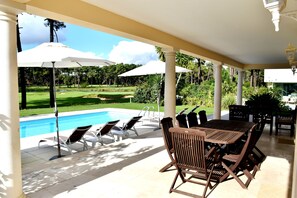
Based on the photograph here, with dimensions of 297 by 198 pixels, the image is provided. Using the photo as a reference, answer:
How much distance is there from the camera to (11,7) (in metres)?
3.08

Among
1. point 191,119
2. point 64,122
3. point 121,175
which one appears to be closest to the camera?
point 121,175

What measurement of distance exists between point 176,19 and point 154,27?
3.09 ft

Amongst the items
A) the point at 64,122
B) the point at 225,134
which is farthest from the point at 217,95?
the point at 64,122

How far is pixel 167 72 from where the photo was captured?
762 cm

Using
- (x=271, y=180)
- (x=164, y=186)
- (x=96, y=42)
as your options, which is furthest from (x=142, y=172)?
(x=96, y=42)

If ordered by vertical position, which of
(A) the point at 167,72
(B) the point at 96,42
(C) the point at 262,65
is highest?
(B) the point at 96,42

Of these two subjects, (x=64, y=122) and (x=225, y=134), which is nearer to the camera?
(x=225, y=134)

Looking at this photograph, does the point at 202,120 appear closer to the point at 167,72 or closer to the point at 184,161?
the point at 167,72

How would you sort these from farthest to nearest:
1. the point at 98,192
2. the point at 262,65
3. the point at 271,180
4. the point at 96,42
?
the point at 96,42 → the point at 262,65 → the point at 271,180 → the point at 98,192

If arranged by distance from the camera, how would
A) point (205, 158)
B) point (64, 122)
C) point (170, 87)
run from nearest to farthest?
1. point (205, 158)
2. point (170, 87)
3. point (64, 122)

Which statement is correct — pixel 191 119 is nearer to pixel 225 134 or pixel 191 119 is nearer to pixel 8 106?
pixel 225 134

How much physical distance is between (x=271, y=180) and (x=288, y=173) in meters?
0.64

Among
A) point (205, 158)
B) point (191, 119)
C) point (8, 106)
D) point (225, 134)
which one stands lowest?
point (205, 158)

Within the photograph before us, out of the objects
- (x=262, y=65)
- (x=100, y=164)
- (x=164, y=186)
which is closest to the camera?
(x=164, y=186)
